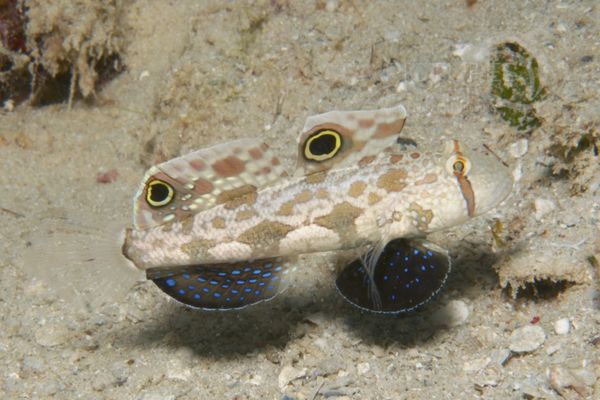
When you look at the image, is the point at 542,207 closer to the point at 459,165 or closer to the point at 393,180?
the point at 459,165

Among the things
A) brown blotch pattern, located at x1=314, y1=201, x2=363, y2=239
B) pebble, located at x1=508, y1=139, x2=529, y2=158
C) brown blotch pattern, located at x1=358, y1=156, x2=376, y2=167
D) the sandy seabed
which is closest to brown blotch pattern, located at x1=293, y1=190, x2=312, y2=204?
brown blotch pattern, located at x1=314, y1=201, x2=363, y2=239

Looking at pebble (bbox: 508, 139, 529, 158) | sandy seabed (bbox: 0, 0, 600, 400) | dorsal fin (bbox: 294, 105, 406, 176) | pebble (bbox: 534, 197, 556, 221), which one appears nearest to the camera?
dorsal fin (bbox: 294, 105, 406, 176)

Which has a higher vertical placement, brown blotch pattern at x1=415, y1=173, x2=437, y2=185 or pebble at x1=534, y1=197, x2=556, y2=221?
brown blotch pattern at x1=415, y1=173, x2=437, y2=185

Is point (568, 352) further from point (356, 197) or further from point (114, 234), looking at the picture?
point (114, 234)

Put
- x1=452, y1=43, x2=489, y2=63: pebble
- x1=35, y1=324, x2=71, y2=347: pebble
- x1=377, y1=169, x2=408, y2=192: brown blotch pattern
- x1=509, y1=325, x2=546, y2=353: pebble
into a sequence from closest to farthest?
1. x1=377, y1=169, x2=408, y2=192: brown blotch pattern
2. x1=509, y1=325, x2=546, y2=353: pebble
3. x1=35, y1=324, x2=71, y2=347: pebble
4. x1=452, y1=43, x2=489, y2=63: pebble

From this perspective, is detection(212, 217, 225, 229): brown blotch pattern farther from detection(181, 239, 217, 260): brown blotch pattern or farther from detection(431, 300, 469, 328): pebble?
detection(431, 300, 469, 328): pebble

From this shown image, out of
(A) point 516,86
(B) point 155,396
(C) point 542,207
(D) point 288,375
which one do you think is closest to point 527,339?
(C) point 542,207

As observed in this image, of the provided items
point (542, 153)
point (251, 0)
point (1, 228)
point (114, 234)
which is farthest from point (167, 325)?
point (251, 0)
